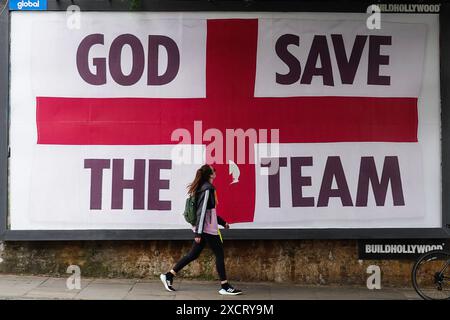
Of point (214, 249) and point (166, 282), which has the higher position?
point (214, 249)

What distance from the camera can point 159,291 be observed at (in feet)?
31.3

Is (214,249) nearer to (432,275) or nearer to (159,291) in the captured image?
(159,291)

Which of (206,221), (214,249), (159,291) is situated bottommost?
(159,291)

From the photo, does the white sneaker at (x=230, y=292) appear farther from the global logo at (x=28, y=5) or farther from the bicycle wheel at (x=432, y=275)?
the global logo at (x=28, y=5)

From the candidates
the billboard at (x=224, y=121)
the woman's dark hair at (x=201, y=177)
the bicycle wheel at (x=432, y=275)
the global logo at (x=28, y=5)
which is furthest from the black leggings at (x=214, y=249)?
the global logo at (x=28, y=5)

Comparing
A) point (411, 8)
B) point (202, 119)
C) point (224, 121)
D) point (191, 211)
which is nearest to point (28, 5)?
point (202, 119)

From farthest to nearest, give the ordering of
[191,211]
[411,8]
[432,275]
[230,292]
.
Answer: [411,8] < [432,275] < [230,292] < [191,211]

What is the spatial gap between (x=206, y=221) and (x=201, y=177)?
2.06ft

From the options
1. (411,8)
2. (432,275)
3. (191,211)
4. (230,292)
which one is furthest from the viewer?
(411,8)

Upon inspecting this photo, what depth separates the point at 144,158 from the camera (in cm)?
1015

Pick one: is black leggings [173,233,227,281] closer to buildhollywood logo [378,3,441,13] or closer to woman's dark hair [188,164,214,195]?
woman's dark hair [188,164,214,195]

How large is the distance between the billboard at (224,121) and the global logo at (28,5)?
133 mm

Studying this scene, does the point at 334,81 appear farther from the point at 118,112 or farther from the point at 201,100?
the point at 118,112

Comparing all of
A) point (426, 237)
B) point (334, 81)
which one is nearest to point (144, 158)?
point (334, 81)
